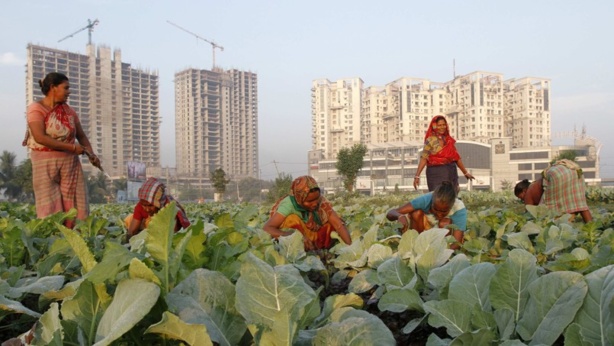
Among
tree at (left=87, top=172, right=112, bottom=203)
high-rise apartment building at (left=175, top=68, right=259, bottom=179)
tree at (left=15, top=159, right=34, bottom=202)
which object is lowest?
tree at (left=87, top=172, right=112, bottom=203)

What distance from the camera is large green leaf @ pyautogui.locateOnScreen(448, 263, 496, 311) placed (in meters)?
1.15

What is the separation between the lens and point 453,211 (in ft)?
13.9

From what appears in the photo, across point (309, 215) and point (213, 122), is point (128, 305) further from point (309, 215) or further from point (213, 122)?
point (213, 122)

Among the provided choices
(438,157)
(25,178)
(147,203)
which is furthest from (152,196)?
(25,178)

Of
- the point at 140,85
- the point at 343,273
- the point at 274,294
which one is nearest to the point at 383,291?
the point at 343,273

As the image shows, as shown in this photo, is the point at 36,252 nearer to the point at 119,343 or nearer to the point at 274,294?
the point at 119,343

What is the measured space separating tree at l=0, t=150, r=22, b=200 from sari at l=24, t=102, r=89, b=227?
62868 millimetres

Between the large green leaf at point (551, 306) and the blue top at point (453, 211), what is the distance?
314 centimetres

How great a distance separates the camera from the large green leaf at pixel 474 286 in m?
1.15

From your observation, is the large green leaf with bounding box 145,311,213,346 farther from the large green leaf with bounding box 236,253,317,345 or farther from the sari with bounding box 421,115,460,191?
the sari with bounding box 421,115,460,191

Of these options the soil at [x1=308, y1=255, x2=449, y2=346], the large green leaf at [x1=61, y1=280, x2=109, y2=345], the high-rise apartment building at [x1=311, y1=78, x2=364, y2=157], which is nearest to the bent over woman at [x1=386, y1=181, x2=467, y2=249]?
the soil at [x1=308, y1=255, x2=449, y2=346]

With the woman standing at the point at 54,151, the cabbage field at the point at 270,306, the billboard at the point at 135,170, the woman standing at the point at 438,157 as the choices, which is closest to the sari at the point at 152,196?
the woman standing at the point at 54,151

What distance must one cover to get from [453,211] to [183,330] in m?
3.69

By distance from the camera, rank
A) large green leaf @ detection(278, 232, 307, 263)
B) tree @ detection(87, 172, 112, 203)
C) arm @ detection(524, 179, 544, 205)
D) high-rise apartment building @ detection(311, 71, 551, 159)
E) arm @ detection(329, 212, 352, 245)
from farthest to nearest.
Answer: high-rise apartment building @ detection(311, 71, 551, 159) → tree @ detection(87, 172, 112, 203) → arm @ detection(524, 179, 544, 205) → arm @ detection(329, 212, 352, 245) → large green leaf @ detection(278, 232, 307, 263)
